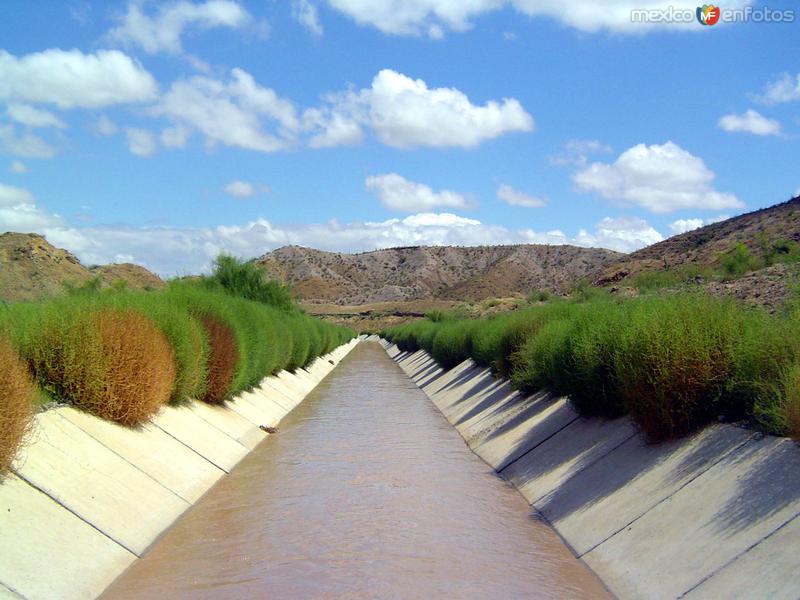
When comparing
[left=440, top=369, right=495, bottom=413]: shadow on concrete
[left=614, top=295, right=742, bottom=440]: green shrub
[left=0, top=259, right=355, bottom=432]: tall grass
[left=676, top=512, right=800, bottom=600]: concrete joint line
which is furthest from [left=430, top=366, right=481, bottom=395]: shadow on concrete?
[left=676, top=512, right=800, bottom=600]: concrete joint line

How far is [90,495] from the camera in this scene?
404 inches

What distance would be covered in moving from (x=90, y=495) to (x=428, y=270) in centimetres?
16224

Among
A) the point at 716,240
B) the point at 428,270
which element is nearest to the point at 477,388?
the point at 716,240

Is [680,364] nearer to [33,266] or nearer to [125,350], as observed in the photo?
[125,350]

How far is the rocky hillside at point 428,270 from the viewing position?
146 metres

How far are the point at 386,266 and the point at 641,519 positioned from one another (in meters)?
172

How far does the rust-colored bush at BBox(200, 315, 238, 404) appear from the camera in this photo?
20.4 m

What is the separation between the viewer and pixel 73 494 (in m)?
9.91

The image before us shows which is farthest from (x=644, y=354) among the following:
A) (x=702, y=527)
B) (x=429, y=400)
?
(x=429, y=400)

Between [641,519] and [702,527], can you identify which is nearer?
[702,527]

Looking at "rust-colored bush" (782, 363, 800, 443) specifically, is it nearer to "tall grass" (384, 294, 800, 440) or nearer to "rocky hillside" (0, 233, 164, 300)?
"tall grass" (384, 294, 800, 440)

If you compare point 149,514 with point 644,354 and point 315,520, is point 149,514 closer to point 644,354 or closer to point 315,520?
point 315,520

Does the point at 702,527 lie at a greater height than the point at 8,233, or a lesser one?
lesser

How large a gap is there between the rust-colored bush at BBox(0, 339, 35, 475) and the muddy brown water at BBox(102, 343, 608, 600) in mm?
1849
